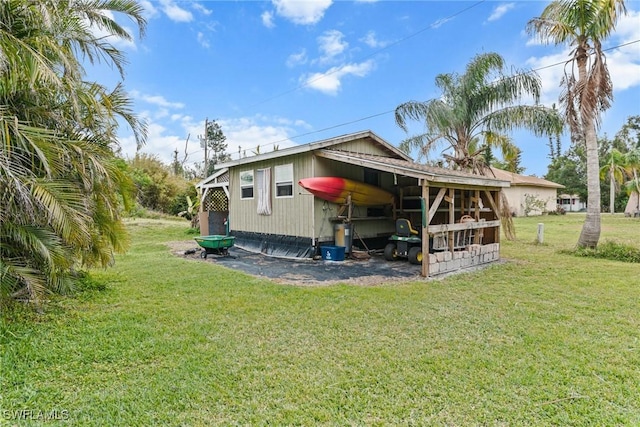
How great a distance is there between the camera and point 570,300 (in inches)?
206

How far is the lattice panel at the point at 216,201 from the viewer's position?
14.5m

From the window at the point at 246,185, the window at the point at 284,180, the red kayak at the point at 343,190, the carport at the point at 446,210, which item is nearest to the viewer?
the carport at the point at 446,210

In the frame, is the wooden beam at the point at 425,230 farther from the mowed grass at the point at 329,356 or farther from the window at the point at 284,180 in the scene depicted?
the window at the point at 284,180

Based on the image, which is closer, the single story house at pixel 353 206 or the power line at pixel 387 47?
the single story house at pixel 353 206

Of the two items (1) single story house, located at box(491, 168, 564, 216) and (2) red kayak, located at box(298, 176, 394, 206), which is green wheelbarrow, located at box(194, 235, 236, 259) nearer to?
(2) red kayak, located at box(298, 176, 394, 206)

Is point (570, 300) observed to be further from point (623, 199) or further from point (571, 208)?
point (571, 208)

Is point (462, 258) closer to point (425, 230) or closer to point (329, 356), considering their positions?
point (425, 230)

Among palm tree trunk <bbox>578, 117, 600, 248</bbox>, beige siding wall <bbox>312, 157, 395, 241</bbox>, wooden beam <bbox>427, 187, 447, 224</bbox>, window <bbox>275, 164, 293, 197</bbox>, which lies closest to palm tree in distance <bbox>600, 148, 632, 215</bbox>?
palm tree trunk <bbox>578, 117, 600, 248</bbox>

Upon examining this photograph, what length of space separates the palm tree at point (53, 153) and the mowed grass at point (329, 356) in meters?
0.73

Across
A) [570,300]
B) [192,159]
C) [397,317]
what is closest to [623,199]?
[570,300]

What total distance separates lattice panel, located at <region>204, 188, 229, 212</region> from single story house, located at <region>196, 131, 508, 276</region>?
267cm

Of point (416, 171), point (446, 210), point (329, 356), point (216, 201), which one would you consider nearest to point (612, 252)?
point (446, 210)

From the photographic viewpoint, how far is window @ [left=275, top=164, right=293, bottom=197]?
9828 mm

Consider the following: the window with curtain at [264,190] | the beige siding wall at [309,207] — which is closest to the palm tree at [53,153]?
the beige siding wall at [309,207]
